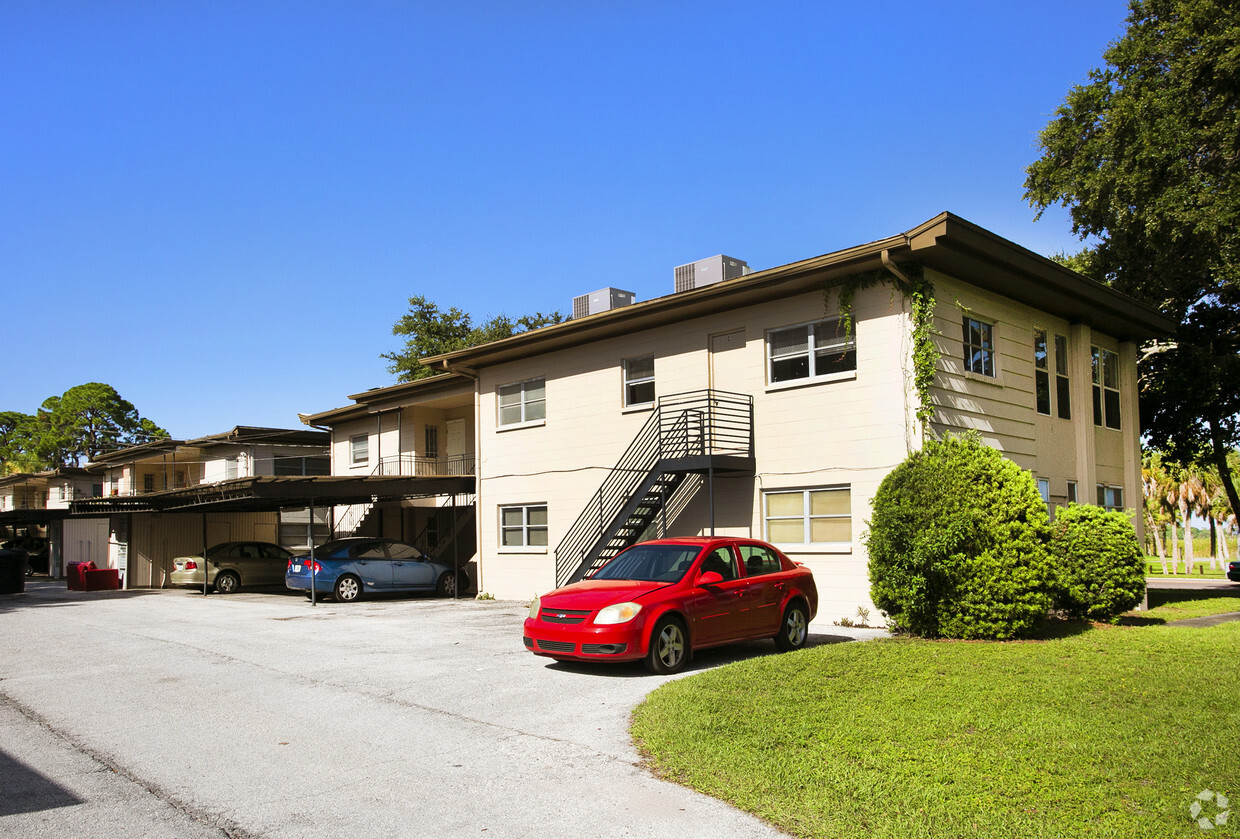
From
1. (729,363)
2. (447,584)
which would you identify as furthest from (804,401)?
(447,584)

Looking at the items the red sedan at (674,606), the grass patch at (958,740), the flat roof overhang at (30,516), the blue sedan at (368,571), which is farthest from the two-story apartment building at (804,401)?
the flat roof overhang at (30,516)

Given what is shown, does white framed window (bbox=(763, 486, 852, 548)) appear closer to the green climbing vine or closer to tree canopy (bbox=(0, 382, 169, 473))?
the green climbing vine

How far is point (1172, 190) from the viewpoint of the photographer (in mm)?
19828

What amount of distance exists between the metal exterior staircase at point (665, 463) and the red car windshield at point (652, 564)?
4.28 metres

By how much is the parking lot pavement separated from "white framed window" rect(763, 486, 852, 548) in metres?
2.65

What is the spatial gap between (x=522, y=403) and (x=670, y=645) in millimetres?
12499

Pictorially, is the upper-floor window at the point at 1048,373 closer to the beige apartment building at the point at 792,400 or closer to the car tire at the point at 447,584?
the beige apartment building at the point at 792,400

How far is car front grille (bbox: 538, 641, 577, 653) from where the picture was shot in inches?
404

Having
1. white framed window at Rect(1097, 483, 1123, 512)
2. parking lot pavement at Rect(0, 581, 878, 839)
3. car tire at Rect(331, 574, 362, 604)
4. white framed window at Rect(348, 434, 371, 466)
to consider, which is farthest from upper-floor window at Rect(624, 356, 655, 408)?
white framed window at Rect(348, 434, 371, 466)

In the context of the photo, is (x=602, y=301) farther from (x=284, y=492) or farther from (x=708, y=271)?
(x=284, y=492)

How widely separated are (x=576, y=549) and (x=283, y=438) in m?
19.1

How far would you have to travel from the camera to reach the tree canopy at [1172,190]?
1978 cm

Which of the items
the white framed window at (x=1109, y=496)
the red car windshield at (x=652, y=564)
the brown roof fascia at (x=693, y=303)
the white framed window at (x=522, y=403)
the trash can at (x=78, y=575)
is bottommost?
the trash can at (x=78, y=575)

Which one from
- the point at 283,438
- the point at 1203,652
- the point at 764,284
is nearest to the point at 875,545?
the point at 1203,652
